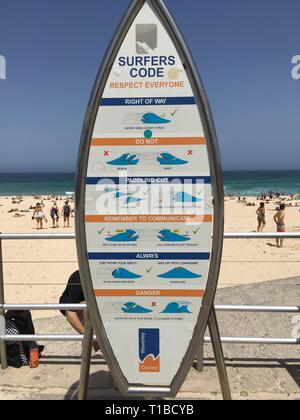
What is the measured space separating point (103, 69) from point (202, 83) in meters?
0.51

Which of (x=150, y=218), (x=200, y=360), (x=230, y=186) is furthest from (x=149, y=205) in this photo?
(x=230, y=186)

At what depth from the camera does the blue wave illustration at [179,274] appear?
6.88ft

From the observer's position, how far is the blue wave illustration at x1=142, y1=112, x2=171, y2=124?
200 cm

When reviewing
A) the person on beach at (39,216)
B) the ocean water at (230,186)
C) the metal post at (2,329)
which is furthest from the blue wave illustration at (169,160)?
the ocean water at (230,186)

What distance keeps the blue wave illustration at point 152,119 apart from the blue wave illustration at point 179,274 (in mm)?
781

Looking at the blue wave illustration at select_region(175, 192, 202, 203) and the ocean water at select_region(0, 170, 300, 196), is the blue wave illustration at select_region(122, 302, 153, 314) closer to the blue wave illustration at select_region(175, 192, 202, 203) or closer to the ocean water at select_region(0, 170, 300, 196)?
the blue wave illustration at select_region(175, 192, 202, 203)

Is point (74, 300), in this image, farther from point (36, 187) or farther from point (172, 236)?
point (36, 187)

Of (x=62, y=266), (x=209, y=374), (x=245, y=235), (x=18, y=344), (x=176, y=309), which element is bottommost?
(x=62, y=266)

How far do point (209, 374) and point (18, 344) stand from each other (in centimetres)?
157

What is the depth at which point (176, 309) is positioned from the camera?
2133mm

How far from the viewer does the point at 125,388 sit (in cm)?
221

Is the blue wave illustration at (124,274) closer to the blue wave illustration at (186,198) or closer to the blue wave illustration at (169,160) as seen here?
the blue wave illustration at (186,198)

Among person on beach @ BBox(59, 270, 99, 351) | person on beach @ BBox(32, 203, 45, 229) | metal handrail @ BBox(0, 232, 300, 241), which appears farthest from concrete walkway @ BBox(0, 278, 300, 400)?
person on beach @ BBox(32, 203, 45, 229)
